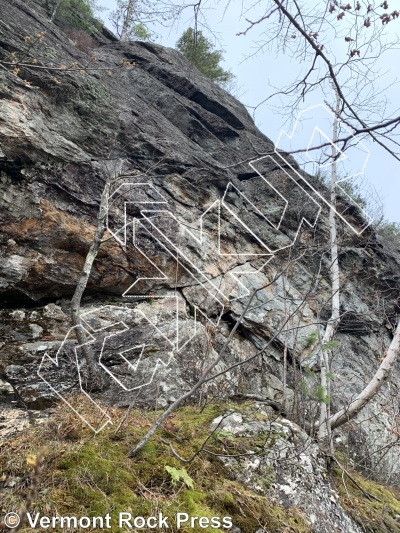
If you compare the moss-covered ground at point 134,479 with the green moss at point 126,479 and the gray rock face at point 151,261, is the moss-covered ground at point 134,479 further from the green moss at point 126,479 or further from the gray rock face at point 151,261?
the gray rock face at point 151,261

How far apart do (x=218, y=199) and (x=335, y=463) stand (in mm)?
6044

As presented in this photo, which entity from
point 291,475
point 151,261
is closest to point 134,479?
point 291,475

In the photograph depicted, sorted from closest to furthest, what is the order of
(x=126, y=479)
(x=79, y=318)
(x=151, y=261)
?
(x=126, y=479) → (x=79, y=318) → (x=151, y=261)

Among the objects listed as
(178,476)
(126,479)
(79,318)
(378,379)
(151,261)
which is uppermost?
(378,379)

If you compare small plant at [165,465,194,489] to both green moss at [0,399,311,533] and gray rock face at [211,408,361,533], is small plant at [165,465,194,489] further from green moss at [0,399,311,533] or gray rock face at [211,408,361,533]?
gray rock face at [211,408,361,533]

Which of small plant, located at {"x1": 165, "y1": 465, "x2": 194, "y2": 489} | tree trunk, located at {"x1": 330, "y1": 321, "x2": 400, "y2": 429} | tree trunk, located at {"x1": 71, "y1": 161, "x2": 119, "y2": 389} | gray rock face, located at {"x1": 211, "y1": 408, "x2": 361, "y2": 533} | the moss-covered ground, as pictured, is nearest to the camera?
the moss-covered ground

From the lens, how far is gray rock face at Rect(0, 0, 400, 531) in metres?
5.13

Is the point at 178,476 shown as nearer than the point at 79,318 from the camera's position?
Yes

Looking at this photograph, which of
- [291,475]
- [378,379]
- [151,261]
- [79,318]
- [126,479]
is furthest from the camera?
[151,261]

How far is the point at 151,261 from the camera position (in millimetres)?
6883

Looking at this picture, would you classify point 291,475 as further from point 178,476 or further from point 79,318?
point 79,318

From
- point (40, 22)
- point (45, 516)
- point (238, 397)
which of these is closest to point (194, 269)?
point (238, 397)

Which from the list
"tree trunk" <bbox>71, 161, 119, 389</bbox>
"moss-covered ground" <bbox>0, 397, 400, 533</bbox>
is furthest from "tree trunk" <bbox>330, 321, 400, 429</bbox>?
"tree trunk" <bbox>71, 161, 119, 389</bbox>

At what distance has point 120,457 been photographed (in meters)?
2.63
